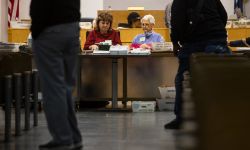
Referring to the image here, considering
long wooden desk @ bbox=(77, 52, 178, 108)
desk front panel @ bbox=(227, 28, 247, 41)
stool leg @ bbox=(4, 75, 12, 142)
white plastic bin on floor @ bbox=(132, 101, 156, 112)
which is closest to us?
stool leg @ bbox=(4, 75, 12, 142)

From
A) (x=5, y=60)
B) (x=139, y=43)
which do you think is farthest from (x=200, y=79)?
(x=139, y=43)

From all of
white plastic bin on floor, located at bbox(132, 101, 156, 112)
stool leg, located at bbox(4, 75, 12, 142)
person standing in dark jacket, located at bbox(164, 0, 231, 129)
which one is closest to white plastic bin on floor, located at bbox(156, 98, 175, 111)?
white plastic bin on floor, located at bbox(132, 101, 156, 112)

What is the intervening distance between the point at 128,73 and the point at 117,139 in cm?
261

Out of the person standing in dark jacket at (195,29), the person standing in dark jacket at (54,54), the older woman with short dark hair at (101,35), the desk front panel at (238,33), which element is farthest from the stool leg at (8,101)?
the desk front panel at (238,33)

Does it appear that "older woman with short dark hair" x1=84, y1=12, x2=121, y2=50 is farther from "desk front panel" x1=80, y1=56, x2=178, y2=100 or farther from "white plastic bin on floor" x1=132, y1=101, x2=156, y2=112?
"white plastic bin on floor" x1=132, y1=101, x2=156, y2=112

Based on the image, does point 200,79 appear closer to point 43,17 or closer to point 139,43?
point 43,17

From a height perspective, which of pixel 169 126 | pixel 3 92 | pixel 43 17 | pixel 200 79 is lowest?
pixel 169 126

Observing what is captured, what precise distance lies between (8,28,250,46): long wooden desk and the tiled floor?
2.96 m

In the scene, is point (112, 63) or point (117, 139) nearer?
point (117, 139)

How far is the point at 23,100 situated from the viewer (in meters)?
3.94

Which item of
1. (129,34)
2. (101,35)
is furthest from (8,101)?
(129,34)

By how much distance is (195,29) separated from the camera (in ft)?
12.0

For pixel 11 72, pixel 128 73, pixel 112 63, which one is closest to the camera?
pixel 11 72

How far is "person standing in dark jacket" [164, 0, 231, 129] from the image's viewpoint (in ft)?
12.0
